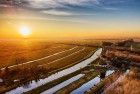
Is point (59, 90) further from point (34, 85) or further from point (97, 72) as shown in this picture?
point (97, 72)

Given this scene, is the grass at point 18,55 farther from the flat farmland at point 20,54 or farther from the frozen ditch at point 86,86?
the frozen ditch at point 86,86

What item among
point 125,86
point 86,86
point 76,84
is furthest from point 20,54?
point 125,86

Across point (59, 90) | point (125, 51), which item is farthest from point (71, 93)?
point (125, 51)

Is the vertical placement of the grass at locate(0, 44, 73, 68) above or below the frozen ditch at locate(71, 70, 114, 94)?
below

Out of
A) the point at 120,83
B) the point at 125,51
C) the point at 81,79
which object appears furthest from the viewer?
the point at 125,51

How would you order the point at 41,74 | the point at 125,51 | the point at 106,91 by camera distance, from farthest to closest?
the point at 125,51
the point at 41,74
the point at 106,91

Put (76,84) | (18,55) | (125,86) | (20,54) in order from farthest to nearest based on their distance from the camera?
(20,54) → (18,55) → (76,84) → (125,86)

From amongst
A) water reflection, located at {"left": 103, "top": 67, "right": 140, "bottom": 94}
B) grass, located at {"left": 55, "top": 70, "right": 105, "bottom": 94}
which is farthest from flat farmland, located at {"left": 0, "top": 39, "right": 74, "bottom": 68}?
water reflection, located at {"left": 103, "top": 67, "right": 140, "bottom": 94}

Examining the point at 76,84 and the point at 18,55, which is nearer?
the point at 76,84

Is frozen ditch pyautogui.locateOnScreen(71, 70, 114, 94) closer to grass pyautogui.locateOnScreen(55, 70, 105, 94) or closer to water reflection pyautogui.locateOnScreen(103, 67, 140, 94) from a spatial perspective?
grass pyautogui.locateOnScreen(55, 70, 105, 94)

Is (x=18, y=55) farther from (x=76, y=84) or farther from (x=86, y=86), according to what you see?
(x=86, y=86)

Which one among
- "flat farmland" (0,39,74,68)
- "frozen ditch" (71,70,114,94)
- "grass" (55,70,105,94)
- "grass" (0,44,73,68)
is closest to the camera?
"grass" (55,70,105,94)
